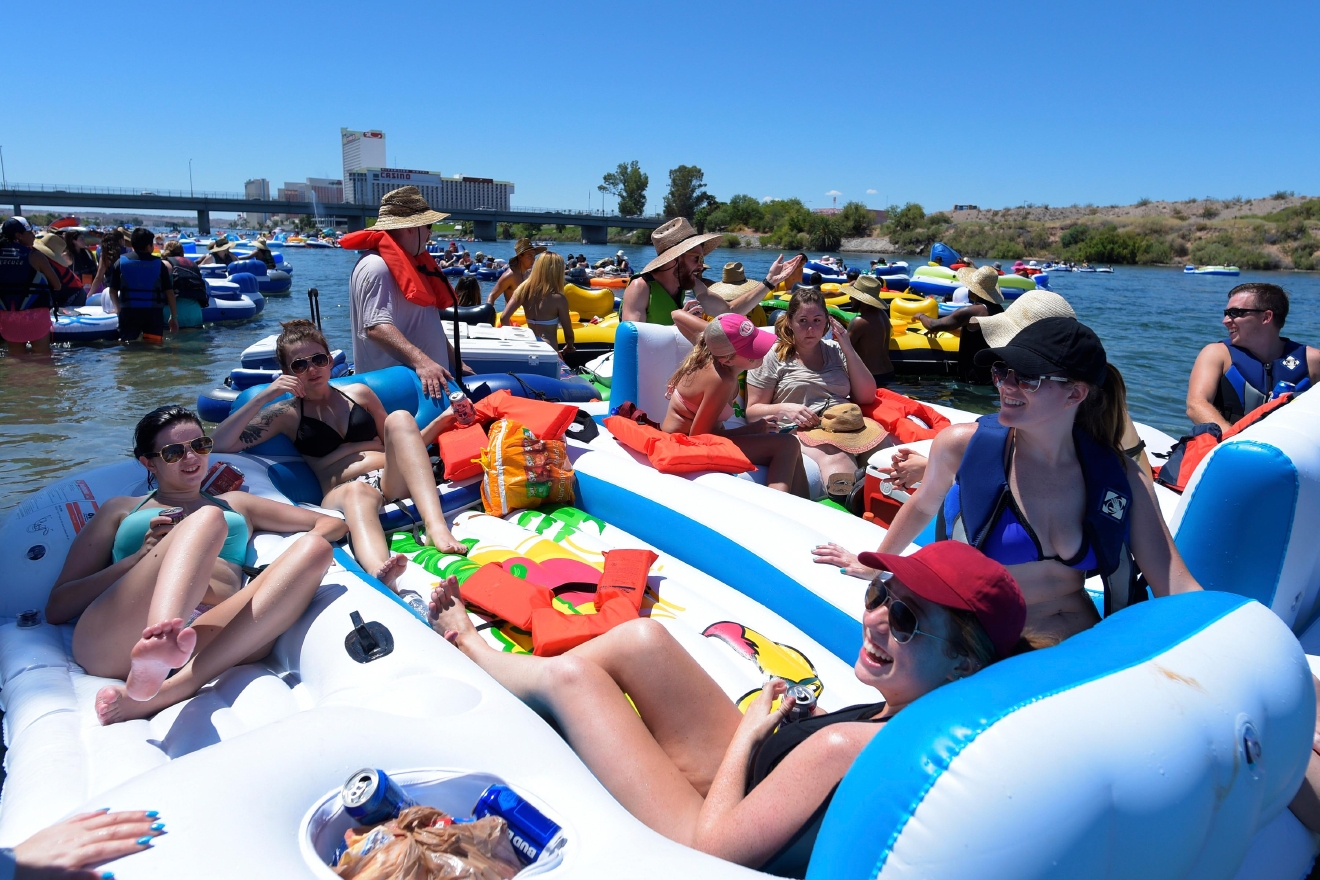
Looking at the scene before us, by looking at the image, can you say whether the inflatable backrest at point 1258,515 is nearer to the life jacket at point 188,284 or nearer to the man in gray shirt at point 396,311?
the man in gray shirt at point 396,311

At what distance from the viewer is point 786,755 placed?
58.1 inches

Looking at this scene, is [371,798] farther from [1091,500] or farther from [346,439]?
[346,439]

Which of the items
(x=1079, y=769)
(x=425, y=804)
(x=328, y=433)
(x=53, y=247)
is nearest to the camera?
(x=1079, y=769)

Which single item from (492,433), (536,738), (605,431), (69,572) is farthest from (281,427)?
(536,738)

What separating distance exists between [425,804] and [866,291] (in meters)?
5.94

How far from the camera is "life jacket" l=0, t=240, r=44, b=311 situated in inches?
318

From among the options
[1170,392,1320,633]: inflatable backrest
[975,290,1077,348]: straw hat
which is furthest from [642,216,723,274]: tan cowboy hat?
[1170,392,1320,633]: inflatable backrest

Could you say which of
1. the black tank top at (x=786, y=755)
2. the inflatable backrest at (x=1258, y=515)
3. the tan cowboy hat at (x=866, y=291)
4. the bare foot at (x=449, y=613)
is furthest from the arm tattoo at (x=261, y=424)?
the tan cowboy hat at (x=866, y=291)

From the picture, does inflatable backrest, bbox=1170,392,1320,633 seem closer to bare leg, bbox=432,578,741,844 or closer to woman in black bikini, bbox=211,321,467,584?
bare leg, bbox=432,578,741,844

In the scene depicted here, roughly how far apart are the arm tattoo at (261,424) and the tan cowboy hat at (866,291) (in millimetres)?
4348

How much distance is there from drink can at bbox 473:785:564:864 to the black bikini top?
2.30 metres

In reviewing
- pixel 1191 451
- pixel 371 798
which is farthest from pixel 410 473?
pixel 1191 451

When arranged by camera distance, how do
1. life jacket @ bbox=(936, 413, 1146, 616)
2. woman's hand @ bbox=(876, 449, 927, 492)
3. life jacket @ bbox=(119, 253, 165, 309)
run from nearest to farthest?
life jacket @ bbox=(936, 413, 1146, 616)
woman's hand @ bbox=(876, 449, 927, 492)
life jacket @ bbox=(119, 253, 165, 309)

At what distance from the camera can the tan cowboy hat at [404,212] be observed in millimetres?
3832
